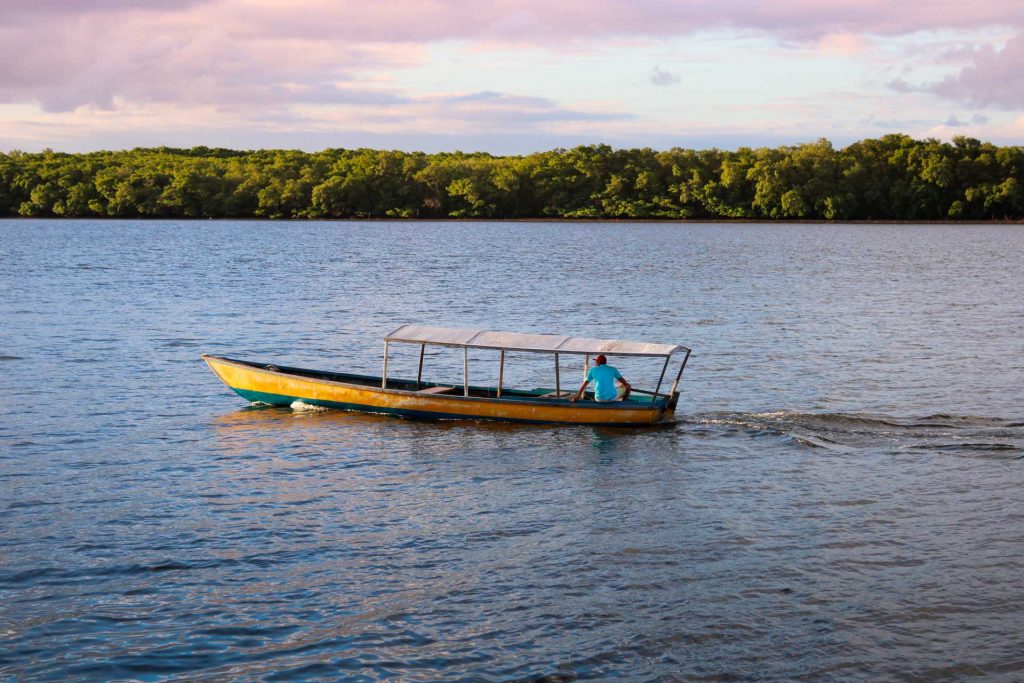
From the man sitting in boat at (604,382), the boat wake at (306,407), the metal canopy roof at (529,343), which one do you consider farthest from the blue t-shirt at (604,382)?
the boat wake at (306,407)

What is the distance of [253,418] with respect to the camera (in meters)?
30.9

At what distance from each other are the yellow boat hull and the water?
16.1 inches

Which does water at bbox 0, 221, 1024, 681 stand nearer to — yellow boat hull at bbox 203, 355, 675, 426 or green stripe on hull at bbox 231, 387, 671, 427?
green stripe on hull at bbox 231, 387, 671, 427

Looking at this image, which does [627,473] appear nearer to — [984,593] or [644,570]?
[644,570]

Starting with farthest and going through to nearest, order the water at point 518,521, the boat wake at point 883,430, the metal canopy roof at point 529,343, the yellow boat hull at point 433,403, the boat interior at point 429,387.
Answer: the boat interior at point 429,387 → the metal canopy roof at point 529,343 → the yellow boat hull at point 433,403 → the boat wake at point 883,430 → the water at point 518,521

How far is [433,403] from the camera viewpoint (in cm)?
2994

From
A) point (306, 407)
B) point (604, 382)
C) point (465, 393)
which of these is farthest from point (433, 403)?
point (604, 382)

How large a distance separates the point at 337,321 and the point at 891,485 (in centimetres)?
3554

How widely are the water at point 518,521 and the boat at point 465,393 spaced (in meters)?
0.46

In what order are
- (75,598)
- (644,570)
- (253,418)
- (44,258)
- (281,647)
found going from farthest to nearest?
(44,258)
(253,418)
(644,570)
(75,598)
(281,647)

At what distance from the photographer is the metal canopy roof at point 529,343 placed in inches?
1167

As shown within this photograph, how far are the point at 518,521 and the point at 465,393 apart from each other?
366 inches

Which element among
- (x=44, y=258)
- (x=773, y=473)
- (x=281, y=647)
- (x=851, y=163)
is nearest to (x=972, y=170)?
(x=851, y=163)

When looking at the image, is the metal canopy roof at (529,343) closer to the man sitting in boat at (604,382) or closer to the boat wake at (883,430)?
the man sitting in boat at (604,382)
